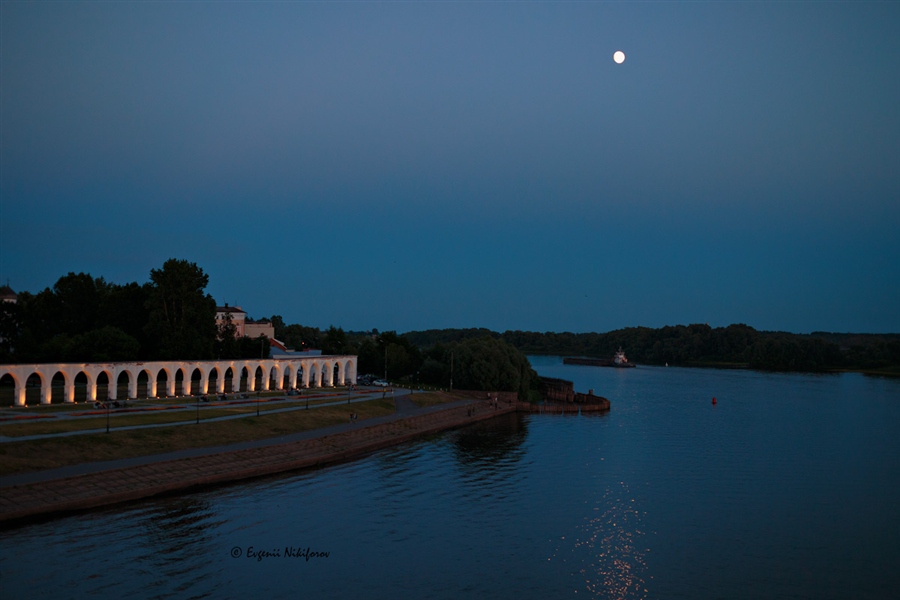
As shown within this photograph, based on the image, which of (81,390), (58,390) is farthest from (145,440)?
(81,390)

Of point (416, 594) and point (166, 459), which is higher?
point (166, 459)

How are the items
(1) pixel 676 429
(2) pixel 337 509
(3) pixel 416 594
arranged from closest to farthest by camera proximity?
(3) pixel 416 594 → (2) pixel 337 509 → (1) pixel 676 429

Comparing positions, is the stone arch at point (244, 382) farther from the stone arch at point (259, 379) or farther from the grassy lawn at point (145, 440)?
the grassy lawn at point (145, 440)

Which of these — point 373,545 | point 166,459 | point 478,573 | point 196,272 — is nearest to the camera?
point 478,573

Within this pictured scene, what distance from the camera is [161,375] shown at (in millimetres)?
87938

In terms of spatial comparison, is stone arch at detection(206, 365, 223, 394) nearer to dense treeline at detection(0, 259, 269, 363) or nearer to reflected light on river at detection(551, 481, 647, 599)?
dense treeline at detection(0, 259, 269, 363)

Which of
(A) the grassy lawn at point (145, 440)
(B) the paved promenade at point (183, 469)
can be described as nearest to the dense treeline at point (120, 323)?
(A) the grassy lawn at point (145, 440)

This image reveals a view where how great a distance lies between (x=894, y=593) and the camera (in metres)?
25.5

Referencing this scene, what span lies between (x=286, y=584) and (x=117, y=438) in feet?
59.7

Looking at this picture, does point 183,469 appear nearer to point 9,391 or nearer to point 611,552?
point 611,552

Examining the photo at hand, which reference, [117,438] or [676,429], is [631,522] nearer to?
[117,438]

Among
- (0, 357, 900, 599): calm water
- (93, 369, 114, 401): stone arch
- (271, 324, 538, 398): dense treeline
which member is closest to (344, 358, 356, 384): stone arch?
(271, 324, 538, 398): dense treeline

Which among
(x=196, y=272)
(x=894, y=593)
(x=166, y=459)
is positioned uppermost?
(x=196, y=272)

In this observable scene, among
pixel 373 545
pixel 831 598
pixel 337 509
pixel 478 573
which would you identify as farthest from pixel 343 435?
pixel 831 598
